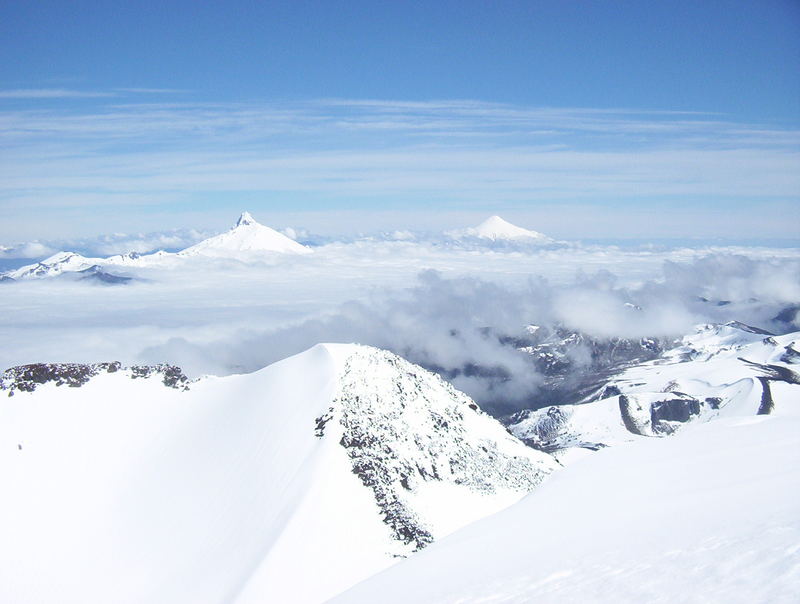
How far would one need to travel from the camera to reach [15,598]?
46875 millimetres

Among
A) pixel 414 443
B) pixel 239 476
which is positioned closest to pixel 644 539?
pixel 414 443

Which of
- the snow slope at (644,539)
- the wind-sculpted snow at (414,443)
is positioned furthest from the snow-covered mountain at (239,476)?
the snow slope at (644,539)

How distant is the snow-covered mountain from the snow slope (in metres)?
27.6

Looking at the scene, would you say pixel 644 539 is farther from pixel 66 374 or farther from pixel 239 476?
pixel 66 374

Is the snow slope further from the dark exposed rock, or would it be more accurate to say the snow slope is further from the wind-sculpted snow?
the dark exposed rock

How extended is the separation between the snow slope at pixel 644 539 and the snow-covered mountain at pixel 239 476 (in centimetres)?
2758

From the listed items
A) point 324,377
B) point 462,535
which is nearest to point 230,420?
point 324,377

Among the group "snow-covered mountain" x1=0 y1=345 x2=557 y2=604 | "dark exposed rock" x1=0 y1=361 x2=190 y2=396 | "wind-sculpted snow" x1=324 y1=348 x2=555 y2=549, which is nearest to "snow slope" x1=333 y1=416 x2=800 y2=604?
"snow-covered mountain" x1=0 y1=345 x2=557 y2=604

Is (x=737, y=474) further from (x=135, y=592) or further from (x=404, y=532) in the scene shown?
(x=135, y=592)

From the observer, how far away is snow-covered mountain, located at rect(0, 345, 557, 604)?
153 ft

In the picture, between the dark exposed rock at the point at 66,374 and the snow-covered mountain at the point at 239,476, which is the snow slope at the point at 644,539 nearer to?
the snow-covered mountain at the point at 239,476

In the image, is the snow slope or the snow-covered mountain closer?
the snow slope

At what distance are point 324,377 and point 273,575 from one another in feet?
89.0

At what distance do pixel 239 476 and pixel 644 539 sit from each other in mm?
48943
